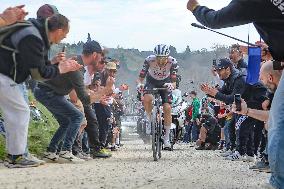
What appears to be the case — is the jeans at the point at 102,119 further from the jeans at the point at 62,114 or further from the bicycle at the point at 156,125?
the jeans at the point at 62,114

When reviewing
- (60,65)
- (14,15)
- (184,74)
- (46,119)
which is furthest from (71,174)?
(184,74)

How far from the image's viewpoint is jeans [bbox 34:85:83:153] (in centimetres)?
833

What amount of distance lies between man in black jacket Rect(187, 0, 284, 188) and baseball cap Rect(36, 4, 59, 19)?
388 cm

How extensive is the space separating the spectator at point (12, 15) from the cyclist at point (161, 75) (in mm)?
4480

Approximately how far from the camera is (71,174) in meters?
6.31

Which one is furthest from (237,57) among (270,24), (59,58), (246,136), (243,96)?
(270,24)

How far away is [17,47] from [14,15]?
51 cm

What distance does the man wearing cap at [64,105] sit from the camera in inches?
327

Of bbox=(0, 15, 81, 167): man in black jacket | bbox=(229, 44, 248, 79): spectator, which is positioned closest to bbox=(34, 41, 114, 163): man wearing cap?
bbox=(0, 15, 81, 167): man in black jacket

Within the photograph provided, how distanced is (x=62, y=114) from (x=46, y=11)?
5.58 feet

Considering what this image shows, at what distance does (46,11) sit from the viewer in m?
7.64

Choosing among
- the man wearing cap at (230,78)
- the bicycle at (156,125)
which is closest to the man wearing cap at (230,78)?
the man wearing cap at (230,78)

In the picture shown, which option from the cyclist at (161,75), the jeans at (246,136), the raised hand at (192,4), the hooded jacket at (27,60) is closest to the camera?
the raised hand at (192,4)

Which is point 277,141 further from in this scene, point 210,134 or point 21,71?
point 210,134
